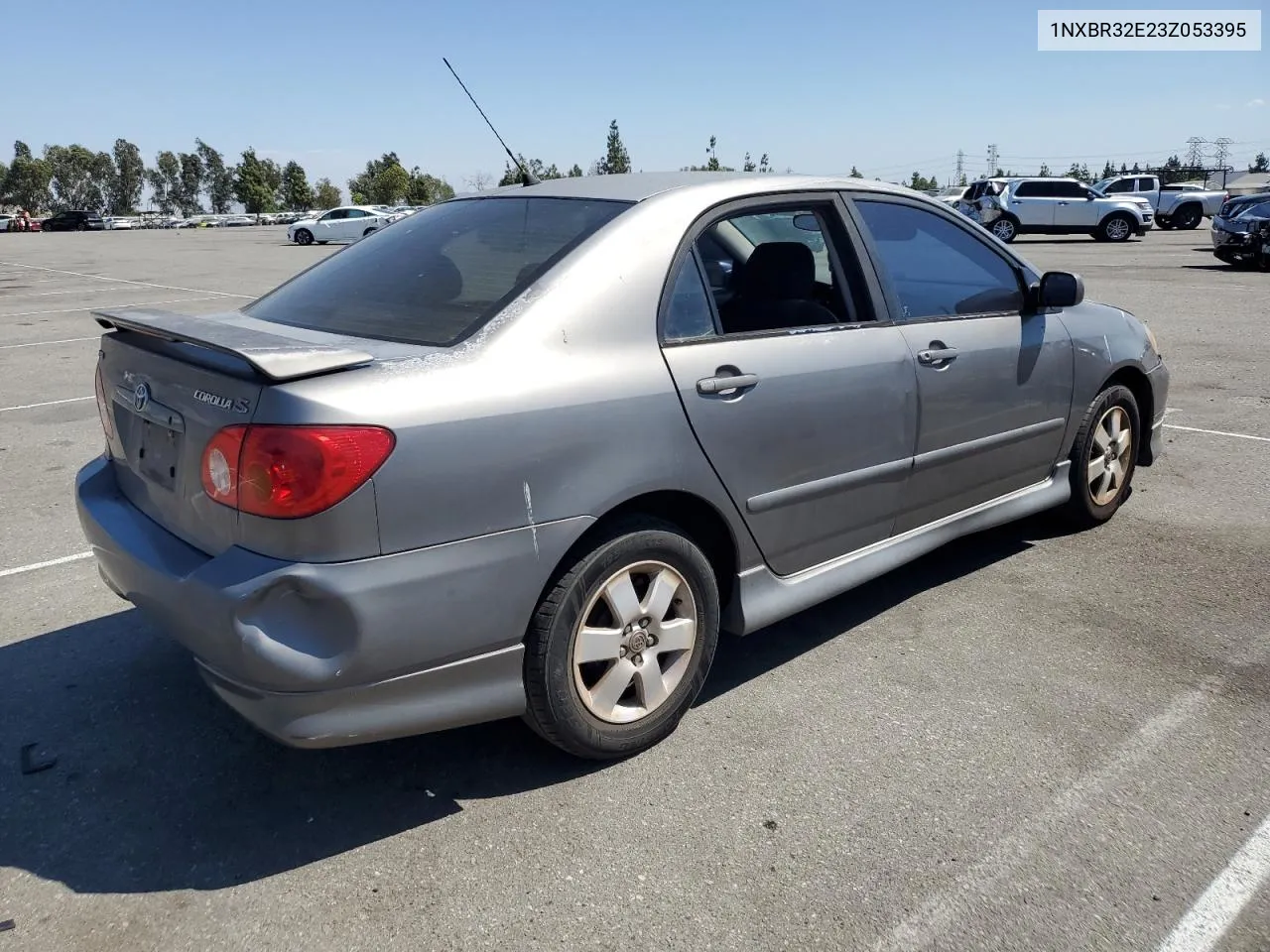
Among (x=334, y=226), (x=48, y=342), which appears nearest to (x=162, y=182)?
(x=334, y=226)

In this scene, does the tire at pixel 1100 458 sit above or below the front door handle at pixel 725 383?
below

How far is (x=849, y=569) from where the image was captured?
357 centimetres

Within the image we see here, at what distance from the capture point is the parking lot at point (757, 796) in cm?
237

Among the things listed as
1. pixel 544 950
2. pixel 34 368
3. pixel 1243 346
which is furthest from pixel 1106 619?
pixel 34 368

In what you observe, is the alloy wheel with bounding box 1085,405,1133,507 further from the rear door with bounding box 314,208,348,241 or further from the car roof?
the rear door with bounding box 314,208,348,241

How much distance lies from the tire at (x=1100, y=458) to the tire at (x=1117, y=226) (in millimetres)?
29488

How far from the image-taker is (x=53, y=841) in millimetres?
2650

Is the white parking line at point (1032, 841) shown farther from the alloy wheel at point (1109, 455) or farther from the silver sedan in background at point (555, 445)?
the alloy wheel at point (1109, 455)

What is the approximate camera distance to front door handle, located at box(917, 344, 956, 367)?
3.67m

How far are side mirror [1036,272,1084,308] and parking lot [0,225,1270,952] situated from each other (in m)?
1.15

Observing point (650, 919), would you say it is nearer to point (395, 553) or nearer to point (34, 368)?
point (395, 553)

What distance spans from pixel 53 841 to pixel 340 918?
0.87 meters

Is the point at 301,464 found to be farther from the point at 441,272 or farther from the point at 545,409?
the point at 441,272

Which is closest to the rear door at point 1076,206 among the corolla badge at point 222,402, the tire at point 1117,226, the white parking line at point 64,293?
the tire at point 1117,226
